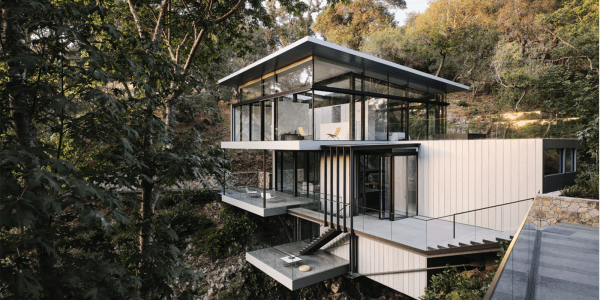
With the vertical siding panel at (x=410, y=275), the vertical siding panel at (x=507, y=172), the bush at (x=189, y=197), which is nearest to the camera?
the vertical siding panel at (x=410, y=275)

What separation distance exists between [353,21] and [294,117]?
23.8 meters

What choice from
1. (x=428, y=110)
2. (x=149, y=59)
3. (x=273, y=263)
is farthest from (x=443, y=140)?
(x=149, y=59)

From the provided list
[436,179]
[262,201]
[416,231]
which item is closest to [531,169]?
[436,179]

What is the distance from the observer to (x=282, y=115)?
12805 mm

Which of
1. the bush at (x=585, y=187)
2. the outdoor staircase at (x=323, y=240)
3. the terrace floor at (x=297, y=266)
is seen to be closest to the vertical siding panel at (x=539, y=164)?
the bush at (x=585, y=187)

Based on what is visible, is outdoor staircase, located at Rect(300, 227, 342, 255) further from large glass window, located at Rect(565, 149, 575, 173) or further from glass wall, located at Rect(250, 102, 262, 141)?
large glass window, located at Rect(565, 149, 575, 173)

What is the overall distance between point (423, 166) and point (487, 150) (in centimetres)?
233

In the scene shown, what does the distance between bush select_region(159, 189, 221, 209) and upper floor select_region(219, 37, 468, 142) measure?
4497mm

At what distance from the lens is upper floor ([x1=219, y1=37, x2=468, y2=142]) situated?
11.0 m

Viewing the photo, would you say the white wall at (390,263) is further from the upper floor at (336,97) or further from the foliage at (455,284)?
the upper floor at (336,97)

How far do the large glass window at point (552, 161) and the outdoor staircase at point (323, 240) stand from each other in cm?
676

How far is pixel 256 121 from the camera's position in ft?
48.9

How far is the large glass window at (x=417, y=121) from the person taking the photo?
12.8 metres

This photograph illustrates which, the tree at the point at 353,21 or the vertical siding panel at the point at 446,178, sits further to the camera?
the tree at the point at 353,21
